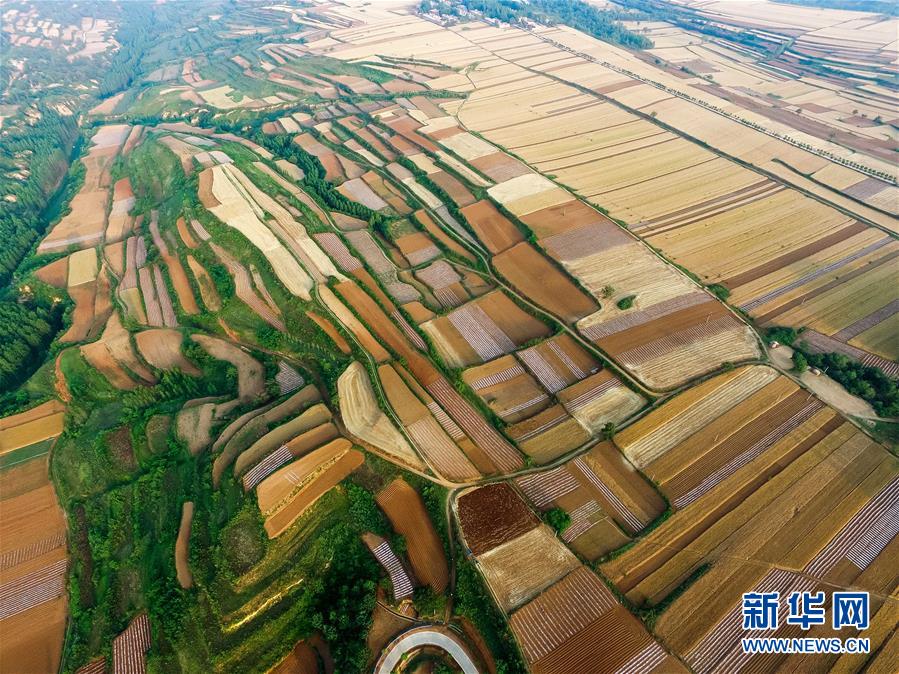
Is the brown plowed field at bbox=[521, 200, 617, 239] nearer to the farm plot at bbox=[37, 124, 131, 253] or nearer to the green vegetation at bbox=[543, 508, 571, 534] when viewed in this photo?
the green vegetation at bbox=[543, 508, 571, 534]

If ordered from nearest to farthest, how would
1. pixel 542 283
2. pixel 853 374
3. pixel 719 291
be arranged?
pixel 853 374 → pixel 719 291 → pixel 542 283

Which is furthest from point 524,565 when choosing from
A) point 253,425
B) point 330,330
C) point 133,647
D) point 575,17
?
point 575,17

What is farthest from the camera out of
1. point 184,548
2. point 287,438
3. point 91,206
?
point 91,206

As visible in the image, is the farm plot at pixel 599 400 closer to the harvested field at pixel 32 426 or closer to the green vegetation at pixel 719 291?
the green vegetation at pixel 719 291

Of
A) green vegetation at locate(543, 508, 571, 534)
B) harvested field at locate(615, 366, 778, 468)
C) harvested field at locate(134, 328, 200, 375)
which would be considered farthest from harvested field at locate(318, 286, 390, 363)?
harvested field at locate(615, 366, 778, 468)

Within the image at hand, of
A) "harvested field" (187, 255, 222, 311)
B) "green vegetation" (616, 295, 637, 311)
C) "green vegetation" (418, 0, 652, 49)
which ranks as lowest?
"green vegetation" (616, 295, 637, 311)

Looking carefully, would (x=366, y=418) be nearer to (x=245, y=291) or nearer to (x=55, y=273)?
(x=245, y=291)
